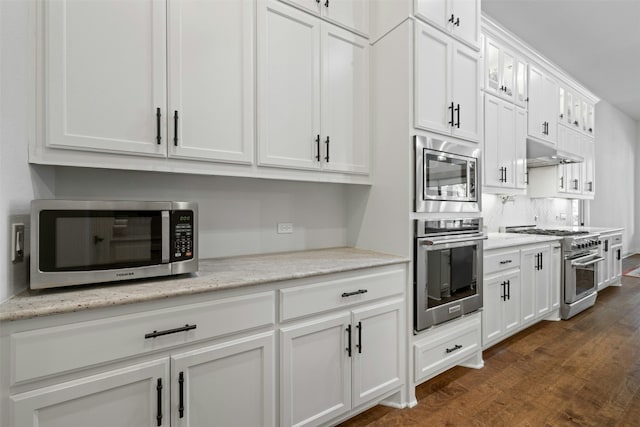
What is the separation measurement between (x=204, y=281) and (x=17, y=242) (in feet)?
2.31

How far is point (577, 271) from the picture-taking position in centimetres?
354

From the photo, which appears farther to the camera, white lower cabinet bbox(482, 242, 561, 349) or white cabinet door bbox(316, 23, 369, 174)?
white lower cabinet bbox(482, 242, 561, 349)

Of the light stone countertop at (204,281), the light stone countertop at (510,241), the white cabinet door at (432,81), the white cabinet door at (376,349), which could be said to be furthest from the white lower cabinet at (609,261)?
the light stone countertop at (204,281)

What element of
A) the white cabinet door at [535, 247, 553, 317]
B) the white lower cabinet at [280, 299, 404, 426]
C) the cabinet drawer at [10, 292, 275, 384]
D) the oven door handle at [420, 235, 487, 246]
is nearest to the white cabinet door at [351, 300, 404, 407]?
the white lower cabinet at [280, 299, 404, 426]

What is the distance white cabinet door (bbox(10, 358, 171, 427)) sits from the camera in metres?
1.00

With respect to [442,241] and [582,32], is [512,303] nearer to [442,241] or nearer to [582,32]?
[442,241]

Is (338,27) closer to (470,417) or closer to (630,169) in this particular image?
(470,417)

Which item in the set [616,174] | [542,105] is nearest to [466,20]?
Result: [542,105]

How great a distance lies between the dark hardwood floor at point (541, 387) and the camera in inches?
72.8

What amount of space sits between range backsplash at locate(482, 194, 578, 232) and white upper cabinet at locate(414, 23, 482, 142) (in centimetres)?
181

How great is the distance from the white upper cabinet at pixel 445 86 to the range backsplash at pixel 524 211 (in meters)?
1.81

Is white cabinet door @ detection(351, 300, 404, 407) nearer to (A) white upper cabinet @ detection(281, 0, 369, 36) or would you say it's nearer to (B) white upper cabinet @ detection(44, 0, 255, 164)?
(B) white upper cabinet @ detection(44, 0, 255, 164)

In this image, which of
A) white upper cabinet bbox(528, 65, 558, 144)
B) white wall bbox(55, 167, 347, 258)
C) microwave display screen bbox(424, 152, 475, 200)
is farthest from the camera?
white upper cabinet bbox(528, 65, 558, 144)

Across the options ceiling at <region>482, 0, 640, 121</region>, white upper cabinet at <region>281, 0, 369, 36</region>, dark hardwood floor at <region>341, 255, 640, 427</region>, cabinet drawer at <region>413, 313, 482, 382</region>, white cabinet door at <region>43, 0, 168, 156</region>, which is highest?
ceiling at <region>482, 0, 640, 121</region>
